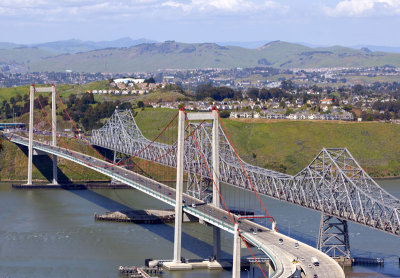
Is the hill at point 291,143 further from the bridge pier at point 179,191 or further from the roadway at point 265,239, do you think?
the bridge pier at point 179,191

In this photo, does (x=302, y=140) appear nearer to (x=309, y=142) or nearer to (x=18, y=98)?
(x=309, y=142)

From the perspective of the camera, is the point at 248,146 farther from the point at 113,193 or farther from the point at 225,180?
the point at 225,180

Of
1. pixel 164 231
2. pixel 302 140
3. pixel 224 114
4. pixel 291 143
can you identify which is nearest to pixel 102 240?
pixel 164 231

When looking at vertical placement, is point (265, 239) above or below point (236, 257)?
above

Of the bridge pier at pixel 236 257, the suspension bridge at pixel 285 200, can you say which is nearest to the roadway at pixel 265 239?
the suspension bridge at pixel 285 200

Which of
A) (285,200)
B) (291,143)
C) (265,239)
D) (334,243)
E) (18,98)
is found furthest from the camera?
(18,98)

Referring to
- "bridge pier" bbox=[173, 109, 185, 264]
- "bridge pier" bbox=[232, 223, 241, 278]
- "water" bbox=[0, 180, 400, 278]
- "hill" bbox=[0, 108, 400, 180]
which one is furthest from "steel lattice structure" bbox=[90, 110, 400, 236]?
"hill" bbox=[0, 108, 400, 180]

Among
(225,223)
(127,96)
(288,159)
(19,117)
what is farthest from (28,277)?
(127,96)
